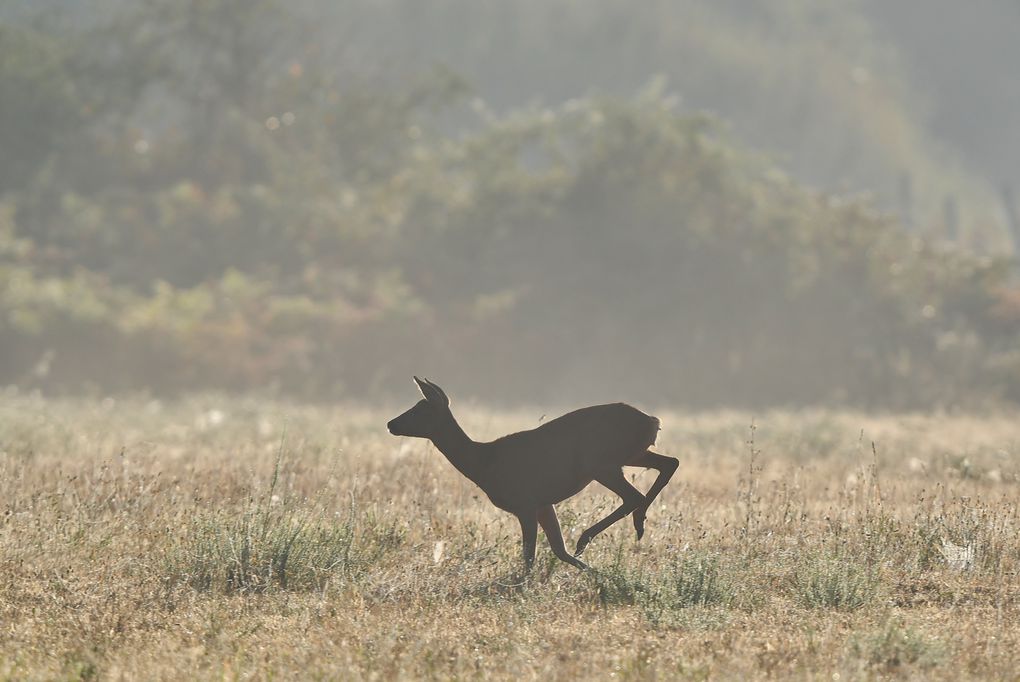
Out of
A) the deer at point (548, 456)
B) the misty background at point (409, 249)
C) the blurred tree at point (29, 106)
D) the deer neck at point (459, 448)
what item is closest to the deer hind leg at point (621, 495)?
the deer at point (548, 456)

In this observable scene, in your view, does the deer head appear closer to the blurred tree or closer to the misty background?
the misty background

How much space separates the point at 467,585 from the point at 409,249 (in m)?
30.2

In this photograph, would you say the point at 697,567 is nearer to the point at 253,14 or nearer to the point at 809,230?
the point at 809,230

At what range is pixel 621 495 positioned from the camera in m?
8.02

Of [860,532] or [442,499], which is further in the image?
[442,499]

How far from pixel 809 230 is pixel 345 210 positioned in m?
14.2

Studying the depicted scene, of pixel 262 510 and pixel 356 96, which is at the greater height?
pixel 356 96

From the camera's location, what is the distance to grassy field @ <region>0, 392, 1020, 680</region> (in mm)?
6398

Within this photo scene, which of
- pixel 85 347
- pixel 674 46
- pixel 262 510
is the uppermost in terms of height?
pixel 674 46

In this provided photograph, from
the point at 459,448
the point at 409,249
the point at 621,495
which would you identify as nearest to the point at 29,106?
the point at 409,249

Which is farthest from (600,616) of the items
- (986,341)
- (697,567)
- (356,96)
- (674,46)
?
(674,46)

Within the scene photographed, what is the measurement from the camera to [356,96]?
42.5 m

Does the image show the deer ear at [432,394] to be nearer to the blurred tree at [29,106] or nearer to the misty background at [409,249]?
the misty background at [409,249]

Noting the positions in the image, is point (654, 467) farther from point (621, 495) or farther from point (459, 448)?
point (459, 448)
